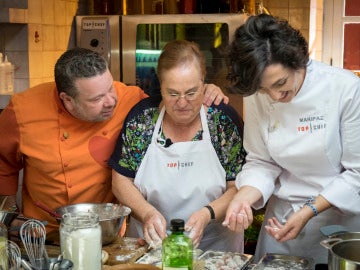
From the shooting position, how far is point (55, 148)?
2.04 meters

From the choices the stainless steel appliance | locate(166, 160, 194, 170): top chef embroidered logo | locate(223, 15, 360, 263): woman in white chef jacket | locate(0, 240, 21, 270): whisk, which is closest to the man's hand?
locate(223, 15, 360, 263): woman in white chef jacket

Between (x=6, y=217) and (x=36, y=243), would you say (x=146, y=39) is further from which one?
(x=36, y=243)

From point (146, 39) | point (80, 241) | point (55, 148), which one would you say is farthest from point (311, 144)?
Answer: point (146, 39)

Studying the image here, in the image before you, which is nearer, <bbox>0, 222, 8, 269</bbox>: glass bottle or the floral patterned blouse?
<bbox>0, 222, 8, 269</bbox>: glass bottle

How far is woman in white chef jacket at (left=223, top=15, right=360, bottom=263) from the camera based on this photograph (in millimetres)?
1601

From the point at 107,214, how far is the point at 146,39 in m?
1.70

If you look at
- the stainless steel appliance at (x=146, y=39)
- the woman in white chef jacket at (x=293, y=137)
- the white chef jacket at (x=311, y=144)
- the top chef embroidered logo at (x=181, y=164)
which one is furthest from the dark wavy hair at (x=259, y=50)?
the stainless steel appliance at (x=146, y=39)

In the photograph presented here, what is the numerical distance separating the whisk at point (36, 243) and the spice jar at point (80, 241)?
0.06 metres

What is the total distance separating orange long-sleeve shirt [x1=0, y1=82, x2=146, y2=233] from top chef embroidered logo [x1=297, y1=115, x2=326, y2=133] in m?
0.65

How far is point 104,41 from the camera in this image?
332cm

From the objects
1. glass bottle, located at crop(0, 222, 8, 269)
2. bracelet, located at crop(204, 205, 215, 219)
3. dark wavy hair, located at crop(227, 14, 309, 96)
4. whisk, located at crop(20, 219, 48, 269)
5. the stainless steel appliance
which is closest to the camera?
whisk, located at crop(20, 219, 48, 269)

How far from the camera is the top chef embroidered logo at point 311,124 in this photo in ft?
5.71

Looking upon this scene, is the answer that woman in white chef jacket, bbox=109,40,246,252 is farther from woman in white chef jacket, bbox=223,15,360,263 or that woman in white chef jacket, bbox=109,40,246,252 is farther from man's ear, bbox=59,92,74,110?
man's ear, bbox=59,92,74,110

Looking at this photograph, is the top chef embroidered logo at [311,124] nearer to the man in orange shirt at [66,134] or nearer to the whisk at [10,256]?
the man in orange shirt at [66,134]
